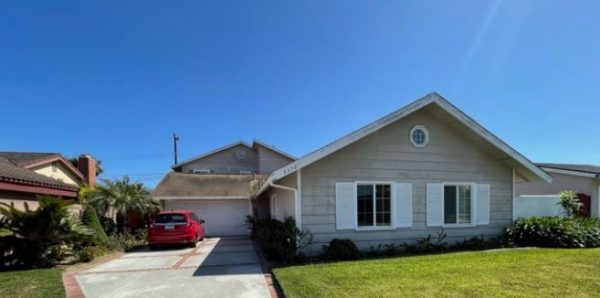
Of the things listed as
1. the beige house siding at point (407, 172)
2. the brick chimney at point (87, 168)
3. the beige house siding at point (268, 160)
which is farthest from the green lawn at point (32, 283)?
the beige house siding at point (268, 160)

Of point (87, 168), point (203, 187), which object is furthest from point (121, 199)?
point (87, 168)

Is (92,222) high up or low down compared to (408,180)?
down

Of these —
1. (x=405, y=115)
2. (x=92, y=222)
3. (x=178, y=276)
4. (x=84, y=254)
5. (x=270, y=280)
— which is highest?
(x=405, y=115)

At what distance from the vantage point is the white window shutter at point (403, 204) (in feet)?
32.9

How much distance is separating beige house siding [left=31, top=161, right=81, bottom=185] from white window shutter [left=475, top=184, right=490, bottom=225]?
68.1ft

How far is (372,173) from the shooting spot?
9945mm

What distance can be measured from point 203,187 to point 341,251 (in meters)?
11.6

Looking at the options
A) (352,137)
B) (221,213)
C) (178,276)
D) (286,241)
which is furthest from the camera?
(221,213)

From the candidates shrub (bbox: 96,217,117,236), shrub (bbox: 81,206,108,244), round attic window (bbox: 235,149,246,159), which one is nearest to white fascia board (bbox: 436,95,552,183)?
shrub (bbox: 81,206,108,244)

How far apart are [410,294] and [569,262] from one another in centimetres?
496

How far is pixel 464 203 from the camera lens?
10859 millimetres

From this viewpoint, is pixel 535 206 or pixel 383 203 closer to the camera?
pixel 383 203

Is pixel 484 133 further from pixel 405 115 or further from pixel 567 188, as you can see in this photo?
pixel 567 188

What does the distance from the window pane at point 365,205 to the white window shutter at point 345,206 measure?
0.77 ft
